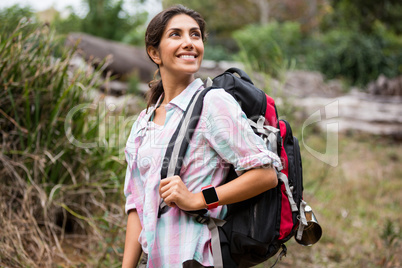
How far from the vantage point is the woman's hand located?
140 centimetres

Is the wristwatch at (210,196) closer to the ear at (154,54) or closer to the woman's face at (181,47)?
the woman's face at (181,47)

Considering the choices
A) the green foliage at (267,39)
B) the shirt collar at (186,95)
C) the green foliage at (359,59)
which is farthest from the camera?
the green foliage at (267,39)

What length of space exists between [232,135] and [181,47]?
17.2 inches

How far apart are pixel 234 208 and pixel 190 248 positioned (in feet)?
0.76

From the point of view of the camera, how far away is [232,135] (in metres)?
1.43

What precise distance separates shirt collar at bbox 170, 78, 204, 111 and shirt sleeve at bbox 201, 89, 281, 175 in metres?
0.13

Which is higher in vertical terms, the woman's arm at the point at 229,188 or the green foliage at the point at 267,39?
the woman's arm at the point at 229,188

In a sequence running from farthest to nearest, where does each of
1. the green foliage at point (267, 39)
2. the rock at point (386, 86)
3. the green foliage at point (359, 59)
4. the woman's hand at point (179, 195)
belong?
the green foliage at point (267, 39) → the green foliage at point (359, 59) → the rock at point (386, 86) → the woman's hand at point (179, 195)

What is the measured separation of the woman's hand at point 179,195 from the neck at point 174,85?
16.6 inches

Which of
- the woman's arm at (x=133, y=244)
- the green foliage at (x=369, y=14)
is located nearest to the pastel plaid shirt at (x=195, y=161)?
the woman's arm at (x=133, y=244)

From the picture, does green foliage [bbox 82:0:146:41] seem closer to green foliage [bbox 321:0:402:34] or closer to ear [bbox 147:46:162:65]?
green foliage [bbox 321:0:402:34]

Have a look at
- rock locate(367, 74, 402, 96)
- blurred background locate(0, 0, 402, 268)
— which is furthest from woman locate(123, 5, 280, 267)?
rock locate(367, 74, 402, 96)

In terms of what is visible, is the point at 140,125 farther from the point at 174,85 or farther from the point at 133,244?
the point at 133,244

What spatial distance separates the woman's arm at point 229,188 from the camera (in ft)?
4.65
